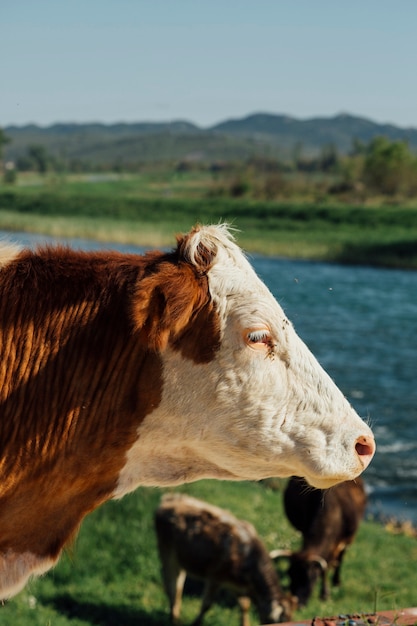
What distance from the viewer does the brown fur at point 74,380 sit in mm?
2768

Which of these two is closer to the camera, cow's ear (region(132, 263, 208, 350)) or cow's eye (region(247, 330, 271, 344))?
cow's ear (region(132, 263, 208, 350))

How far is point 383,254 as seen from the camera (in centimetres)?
6069

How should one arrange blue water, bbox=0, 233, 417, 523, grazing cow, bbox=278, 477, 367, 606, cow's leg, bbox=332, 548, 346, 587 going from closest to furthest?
1. grazing cow, bbox=278, 477, 367, 606
2. cow's leg, bbox=332, 548, 346, 587
3. blue water, bbox=0, 233, 417, 523

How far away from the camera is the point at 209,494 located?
1572 cm

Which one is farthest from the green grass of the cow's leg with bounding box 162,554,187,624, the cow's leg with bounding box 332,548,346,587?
the cow's leg with bounding box 162,554,187,624

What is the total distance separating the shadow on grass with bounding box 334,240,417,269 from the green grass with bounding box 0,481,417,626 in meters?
44.3

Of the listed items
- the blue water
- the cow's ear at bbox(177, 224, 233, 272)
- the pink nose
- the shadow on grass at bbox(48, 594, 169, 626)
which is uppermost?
the cow's ear at bbox(177, 224, 233, 272)

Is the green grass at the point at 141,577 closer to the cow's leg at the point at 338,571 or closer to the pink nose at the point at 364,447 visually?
the cow's leg at the point at 338,571

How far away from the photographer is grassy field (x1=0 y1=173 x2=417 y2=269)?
5731cm

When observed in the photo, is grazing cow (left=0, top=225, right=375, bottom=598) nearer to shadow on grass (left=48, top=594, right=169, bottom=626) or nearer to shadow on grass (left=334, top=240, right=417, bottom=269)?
shadow on grass (left=48, top=594, right=169, bottom=626)

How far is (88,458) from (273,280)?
133 ft

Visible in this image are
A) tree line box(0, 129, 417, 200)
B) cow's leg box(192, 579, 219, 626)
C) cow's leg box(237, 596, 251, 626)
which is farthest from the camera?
tree line box(0, 129, 417, 200)

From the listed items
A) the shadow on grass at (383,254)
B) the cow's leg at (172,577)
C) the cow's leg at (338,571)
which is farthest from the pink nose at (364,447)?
the shadow on grass at (383,254)

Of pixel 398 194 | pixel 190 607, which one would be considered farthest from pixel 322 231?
pixel 190 607
